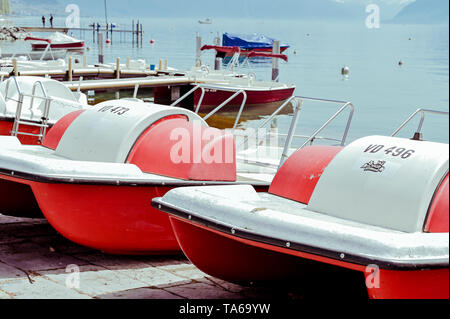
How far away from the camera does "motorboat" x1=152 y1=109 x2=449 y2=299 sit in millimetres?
3326

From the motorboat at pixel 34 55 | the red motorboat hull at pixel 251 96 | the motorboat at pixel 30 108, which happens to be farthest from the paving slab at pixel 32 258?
the red motorboat hull at pixel 251 96

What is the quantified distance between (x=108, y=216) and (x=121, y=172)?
37cm

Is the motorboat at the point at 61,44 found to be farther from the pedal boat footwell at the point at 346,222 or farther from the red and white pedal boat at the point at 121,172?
the pedal boat footwell at the point at 346,222

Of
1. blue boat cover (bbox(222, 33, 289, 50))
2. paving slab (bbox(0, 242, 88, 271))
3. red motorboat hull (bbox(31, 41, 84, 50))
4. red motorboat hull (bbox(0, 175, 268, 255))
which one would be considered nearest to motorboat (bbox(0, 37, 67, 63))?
red motorboat hull (bbox(31, 41, 84, 50))

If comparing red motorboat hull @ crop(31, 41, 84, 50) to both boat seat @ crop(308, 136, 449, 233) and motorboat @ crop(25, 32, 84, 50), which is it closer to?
motorboat @ crop(25, 32, 84, 50)

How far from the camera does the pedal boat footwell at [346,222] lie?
10.9ft

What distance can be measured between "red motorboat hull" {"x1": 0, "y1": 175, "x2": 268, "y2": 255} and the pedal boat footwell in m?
0.69

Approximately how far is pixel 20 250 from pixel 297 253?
2563mm

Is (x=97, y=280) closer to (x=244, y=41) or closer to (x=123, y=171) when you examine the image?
(x=123, y=171)

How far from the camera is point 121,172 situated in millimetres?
4832

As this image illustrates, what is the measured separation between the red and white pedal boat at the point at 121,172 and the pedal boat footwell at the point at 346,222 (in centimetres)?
60

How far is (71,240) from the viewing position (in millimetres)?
5207
